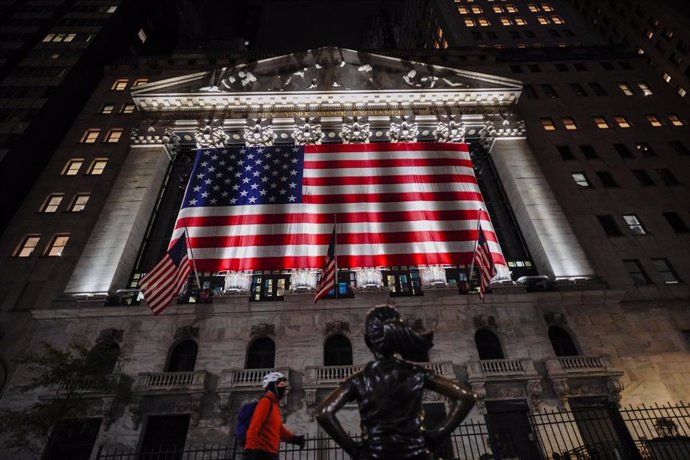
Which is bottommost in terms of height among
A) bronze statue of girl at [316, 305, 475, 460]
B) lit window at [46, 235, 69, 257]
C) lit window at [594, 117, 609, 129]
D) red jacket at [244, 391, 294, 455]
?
bronze statue of girl at [316, 305, 475, 460]

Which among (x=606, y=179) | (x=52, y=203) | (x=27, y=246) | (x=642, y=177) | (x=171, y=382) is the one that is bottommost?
(x=171, y=382)

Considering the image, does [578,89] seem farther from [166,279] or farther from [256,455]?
[256,455]

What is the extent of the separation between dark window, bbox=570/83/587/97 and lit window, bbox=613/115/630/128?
381 cm

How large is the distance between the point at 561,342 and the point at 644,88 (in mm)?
30584

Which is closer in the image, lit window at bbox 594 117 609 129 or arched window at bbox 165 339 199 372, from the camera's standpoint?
arched window at bbox 165 339 199 372

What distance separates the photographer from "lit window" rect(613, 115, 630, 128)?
3313 cm

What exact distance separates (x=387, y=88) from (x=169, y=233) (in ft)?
68.8

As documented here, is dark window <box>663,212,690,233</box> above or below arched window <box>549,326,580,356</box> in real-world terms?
above

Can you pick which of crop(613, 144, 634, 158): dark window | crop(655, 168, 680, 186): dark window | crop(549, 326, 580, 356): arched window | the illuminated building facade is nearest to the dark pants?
the illuminated building facade

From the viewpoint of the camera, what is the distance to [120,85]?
38188 millimetres

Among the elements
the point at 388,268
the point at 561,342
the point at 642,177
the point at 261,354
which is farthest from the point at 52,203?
the point at 642,177

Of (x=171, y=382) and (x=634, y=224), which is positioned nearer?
(x=171, y=382)

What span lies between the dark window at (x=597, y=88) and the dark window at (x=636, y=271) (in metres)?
19.8

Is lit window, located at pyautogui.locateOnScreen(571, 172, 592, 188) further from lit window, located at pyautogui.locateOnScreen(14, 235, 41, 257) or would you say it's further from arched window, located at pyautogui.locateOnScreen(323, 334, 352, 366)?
lit window, located at pyautogui.locateOnScreen(14, 235, 41, 257)
